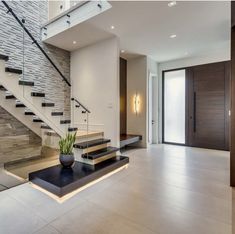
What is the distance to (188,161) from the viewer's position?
473 cm

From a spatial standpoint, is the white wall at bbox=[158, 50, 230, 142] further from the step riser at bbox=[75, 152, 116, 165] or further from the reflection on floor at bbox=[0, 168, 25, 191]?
the reflection on floor at bbox=[0, 168, 25, 191]

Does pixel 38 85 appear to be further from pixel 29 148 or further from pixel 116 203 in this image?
pixel 116 203

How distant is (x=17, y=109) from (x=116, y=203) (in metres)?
3.66

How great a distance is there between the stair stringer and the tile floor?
1511 millimetres

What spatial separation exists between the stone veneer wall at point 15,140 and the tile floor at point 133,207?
1673mm

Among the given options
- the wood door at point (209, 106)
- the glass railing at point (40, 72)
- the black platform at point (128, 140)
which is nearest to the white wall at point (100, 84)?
the glass railing at point (40, 72)

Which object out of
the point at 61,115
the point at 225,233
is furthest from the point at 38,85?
the point at 225,233

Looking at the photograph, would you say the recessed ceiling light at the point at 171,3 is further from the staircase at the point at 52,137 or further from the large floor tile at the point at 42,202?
the large floor tile at the point at 42,202

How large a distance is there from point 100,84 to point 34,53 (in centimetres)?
215

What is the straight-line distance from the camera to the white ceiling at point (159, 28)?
11.6 ft

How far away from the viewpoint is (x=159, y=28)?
14.4ft

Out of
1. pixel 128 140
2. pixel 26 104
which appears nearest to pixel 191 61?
pixel 128 140

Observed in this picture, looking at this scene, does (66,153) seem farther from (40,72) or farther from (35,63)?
(35,63)

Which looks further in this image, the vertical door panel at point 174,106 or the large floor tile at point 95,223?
the vertical door panel at point 174,106
